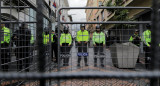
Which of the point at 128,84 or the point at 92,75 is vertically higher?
the point at 92,75

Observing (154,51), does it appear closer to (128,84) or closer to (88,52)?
(88,52)

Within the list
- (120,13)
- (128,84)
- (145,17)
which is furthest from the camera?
(145,17)

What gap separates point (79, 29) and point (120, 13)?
14.0 feet

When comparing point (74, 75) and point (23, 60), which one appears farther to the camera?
point (23, 60)

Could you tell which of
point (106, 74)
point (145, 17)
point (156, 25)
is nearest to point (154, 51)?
point (156, 25)

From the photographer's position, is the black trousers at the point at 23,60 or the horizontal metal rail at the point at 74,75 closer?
the horizontal metal rail at the point at 74,75

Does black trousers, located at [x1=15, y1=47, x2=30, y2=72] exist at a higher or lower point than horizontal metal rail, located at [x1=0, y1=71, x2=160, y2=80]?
lower

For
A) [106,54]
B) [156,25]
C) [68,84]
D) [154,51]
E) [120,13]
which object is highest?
[120,13]

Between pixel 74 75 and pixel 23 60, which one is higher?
pixel 74 75

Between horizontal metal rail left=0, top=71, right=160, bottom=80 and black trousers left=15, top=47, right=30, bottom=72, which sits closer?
horizontal metal rail left=0, top=71, right=160, bottom=80

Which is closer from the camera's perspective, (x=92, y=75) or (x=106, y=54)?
(x=92, y=75)

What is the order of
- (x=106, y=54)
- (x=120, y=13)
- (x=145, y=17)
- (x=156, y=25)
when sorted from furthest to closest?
(x=145, y=17) < (x=120, y=13) < (x=106, y=54) < (x=156, y=25)

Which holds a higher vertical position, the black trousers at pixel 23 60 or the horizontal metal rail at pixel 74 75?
the horizontal metal rail at pixel 74 75

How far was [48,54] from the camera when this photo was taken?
2080 mm
